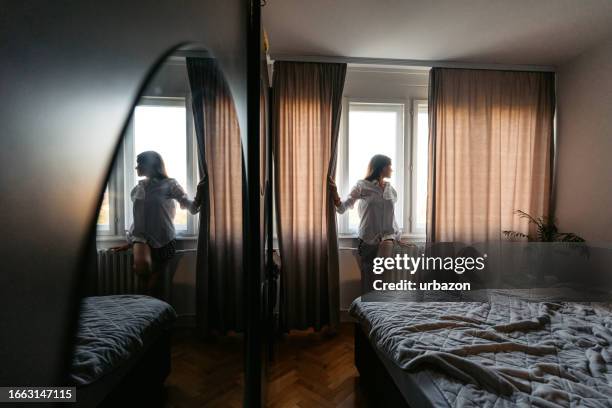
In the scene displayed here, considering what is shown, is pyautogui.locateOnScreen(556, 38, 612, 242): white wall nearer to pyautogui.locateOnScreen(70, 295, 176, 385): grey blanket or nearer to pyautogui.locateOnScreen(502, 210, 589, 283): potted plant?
pyautogui.locateOnScreen(502, 210, 589, 283): potted plant

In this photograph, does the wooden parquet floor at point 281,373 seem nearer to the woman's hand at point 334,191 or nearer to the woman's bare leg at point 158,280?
the woman's bare leg at point 158,280

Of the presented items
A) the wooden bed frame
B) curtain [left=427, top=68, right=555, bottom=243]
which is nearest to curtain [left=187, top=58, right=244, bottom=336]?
the wooden bed frame

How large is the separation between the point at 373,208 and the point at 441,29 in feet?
5.36

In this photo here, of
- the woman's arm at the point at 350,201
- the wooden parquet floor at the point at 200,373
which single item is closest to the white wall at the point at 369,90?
the woman's arm at the point at 350,201

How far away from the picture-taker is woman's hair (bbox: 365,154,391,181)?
283 centimetres

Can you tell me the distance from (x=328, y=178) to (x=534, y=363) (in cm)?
196

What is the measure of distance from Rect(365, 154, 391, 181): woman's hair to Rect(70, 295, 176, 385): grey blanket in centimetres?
277

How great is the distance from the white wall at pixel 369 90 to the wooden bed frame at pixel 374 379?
91cm

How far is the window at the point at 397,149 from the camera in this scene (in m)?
2.97

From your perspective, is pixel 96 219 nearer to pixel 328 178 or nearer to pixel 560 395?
pixel 560 395

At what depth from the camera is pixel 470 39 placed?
245 cm

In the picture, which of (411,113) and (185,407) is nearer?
(185,407)

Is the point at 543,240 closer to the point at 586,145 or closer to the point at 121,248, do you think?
the point at 586,145

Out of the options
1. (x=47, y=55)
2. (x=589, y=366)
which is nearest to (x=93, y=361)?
(x=47, y=55)
